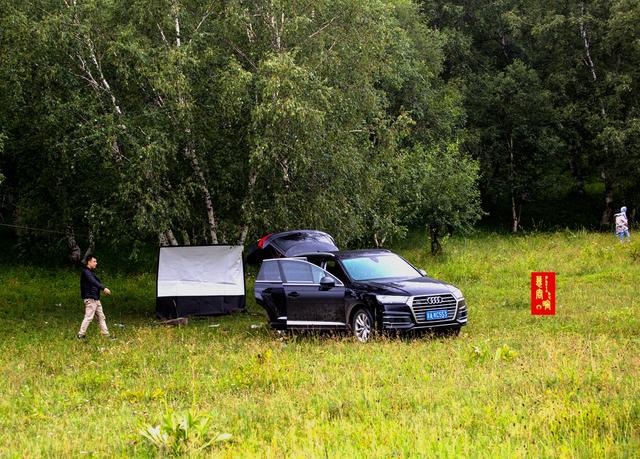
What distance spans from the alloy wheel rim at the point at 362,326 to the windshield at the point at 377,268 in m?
0.86

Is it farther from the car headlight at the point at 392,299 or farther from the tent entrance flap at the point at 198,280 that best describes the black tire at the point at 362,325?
the tent entrance flap at the point at 198,280

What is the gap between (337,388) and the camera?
9.51 meters

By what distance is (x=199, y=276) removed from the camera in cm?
2062

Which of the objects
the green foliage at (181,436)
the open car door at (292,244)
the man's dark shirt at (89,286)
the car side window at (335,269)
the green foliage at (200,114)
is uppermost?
the green foliage at (200,114)

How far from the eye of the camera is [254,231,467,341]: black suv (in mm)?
14016

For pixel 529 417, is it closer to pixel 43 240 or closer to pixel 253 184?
pixel 253 184

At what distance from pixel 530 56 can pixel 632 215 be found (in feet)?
39.2

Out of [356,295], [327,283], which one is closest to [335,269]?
[327,283]

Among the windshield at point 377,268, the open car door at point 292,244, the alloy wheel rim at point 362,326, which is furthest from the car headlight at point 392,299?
the open car door at point 292,244

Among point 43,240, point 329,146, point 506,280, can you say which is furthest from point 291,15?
point 43,240

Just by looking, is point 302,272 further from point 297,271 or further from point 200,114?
point 200,114

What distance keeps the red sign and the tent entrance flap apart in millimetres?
8033

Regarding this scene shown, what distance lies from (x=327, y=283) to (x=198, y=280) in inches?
255

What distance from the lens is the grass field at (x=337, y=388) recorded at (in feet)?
23.0
